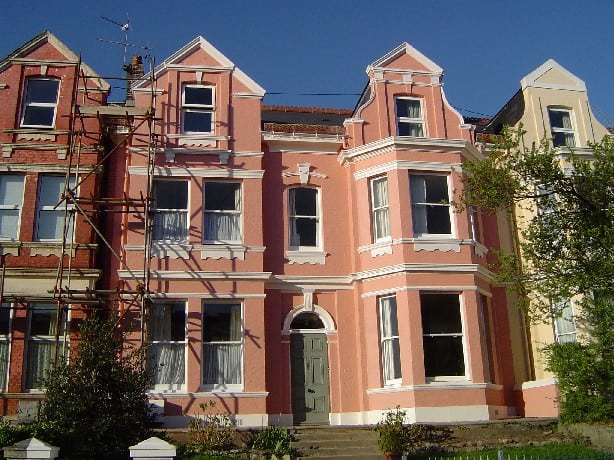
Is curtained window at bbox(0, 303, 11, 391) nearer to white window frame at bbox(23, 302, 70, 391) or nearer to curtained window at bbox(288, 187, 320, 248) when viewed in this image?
white window frame at bbox(23, 302, 70, 391)

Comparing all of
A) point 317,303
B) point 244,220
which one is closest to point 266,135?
point 244,220

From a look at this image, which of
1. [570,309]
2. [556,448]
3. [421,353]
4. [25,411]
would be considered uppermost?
[570,309]

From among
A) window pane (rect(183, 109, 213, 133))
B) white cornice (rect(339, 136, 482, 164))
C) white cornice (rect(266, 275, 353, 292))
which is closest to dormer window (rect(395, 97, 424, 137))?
white cornice (rect(339, 136, 482, 164))

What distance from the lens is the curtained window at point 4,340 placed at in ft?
56.2

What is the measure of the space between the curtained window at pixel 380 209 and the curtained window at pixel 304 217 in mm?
1567

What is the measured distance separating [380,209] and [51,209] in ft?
27.7

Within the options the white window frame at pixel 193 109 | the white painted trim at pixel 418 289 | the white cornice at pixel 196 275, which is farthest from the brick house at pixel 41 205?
the white painted trim at pixel 418 289

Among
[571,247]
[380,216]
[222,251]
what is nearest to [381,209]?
[380,216]

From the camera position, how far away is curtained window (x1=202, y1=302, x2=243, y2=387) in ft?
58.3

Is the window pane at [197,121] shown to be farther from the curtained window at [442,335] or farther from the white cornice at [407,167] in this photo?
the curtained window at [442,335]

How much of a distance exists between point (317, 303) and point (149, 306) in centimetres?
431

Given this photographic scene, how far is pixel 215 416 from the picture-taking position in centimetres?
1609

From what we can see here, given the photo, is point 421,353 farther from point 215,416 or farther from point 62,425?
point 62,425

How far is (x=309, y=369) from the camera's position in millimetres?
18703
